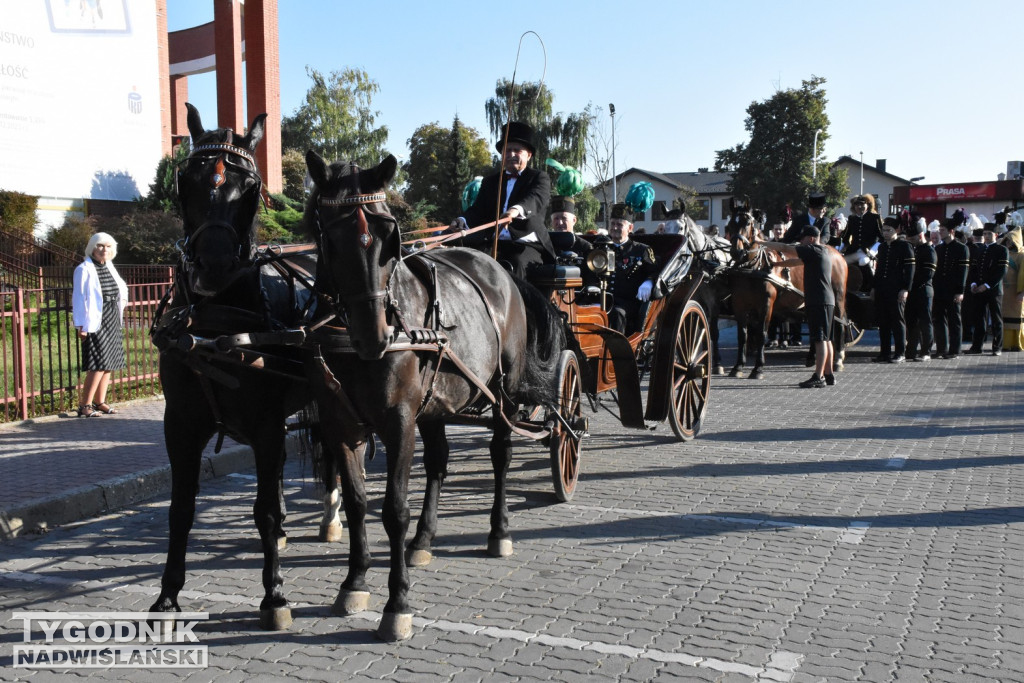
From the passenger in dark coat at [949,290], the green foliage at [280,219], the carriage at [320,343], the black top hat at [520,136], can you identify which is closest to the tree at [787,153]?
the green foliage at [280,219]

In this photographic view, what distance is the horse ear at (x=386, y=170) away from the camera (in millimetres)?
3928

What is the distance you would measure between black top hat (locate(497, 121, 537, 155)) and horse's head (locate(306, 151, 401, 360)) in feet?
9.83

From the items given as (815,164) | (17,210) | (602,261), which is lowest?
(602,261)

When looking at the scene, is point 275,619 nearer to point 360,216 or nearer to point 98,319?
point 360,216

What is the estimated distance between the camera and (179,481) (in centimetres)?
451

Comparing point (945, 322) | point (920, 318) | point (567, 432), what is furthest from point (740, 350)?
point (567, 432)

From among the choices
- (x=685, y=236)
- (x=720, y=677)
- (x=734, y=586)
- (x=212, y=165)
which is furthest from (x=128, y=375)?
(x=720, y=677)

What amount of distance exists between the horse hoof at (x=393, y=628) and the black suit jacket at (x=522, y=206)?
3.24 m

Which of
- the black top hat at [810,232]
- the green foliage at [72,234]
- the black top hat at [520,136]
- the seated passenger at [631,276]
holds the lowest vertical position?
the seated passenger at [631,276]

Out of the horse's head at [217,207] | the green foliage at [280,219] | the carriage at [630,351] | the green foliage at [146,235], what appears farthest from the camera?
the green foliage at [146,235]

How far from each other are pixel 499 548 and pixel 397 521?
1.37 metres

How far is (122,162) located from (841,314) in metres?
25.0

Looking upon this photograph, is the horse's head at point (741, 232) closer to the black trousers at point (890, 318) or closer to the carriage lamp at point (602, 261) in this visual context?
the black trousers at point (890, 318)

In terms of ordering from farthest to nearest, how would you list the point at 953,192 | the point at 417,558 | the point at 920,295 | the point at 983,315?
the point at 953,192
the point at 983,315
the point at 920,295
the point at 417,558
